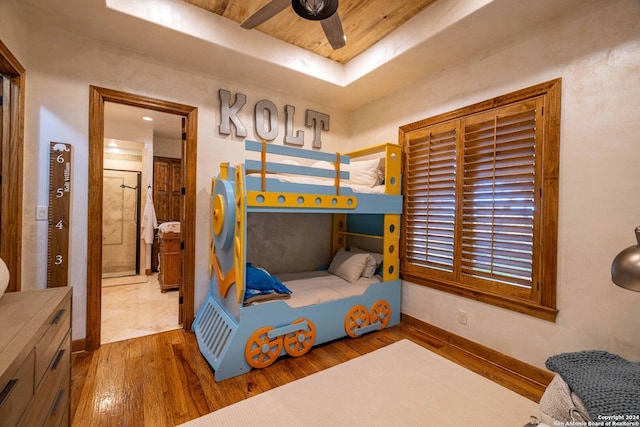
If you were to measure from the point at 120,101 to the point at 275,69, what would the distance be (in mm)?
1376

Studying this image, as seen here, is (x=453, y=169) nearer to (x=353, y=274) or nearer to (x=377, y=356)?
(x=353, y=274)

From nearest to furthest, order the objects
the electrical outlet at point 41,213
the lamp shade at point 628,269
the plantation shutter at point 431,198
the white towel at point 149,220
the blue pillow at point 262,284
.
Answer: the lamp shade at point 628,269 < the electrical outlet at point 41,213 < the blue pillow at point 262,284 < the plantation shutter at point 431,198 < the white towel at point 149,220

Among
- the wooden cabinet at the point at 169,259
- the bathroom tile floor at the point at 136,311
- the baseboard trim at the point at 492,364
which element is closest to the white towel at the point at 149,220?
the bathroom tile floor at the point at 136,311

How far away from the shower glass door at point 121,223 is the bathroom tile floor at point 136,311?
2.49 ft

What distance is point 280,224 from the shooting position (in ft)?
10.9

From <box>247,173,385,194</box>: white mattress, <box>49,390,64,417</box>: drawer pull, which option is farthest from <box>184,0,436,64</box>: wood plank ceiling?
<box>49,390,64,417</box>: drawer pull

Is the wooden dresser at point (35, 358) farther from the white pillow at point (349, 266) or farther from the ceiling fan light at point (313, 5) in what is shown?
the white pillow at point (349, 266)

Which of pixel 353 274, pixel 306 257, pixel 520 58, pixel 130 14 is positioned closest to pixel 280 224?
pixel 306 257

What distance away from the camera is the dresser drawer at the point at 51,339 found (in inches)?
40.0

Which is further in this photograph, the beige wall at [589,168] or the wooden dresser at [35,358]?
the beige wall at [589,168]

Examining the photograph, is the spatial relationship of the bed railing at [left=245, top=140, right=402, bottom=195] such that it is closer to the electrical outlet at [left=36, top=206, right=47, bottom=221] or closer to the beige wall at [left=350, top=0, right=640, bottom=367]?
the beige wall at [left=350, top=0, right=640, bottom=367]

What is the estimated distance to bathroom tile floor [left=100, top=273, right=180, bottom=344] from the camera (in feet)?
8.91

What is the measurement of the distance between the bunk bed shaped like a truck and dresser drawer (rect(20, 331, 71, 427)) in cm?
84

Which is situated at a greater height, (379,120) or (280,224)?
(379,120)
